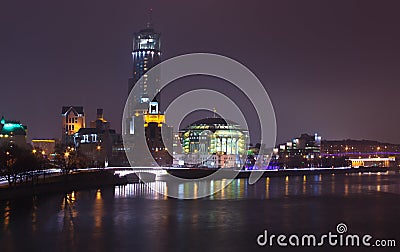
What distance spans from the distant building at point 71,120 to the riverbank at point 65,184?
5351 cm

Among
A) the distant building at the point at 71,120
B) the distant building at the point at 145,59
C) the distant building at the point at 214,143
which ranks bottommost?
the distant building at the point at 214,143

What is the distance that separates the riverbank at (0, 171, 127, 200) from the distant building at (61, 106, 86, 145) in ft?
176

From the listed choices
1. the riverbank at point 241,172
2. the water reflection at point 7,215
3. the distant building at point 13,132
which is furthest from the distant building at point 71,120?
the water reflection at point 7,215

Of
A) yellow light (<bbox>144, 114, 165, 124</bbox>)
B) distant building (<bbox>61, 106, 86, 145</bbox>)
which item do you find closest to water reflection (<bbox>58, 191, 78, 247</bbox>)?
distant building (<bbox>61, 106, 86, 145</bbox>)

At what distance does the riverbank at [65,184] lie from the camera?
109ft

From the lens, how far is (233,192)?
147 feet

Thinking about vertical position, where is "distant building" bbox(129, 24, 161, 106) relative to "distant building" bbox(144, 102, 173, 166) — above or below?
above

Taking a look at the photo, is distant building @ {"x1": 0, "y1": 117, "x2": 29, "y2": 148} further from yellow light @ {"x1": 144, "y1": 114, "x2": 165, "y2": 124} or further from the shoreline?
yellow light @ {"x1": 144, "y1": 114, "x2": 165, "y2": 124}

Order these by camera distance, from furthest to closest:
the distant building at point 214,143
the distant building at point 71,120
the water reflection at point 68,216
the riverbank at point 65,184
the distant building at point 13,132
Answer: the distant building at point 71,120, the distant building at point 214,143, the distant building at point 13,132, the riverbank at point 65,184, the water reflection at point 68,216

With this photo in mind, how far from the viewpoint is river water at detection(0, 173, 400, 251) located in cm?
2172

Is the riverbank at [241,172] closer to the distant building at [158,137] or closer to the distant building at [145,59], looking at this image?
the distant building at [158,137]

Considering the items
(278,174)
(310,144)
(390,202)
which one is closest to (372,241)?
(390,202)

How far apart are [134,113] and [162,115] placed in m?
8.04

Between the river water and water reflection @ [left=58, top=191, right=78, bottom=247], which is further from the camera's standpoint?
water reflection @ [left=58, top=191, right=78, bottom=247]
